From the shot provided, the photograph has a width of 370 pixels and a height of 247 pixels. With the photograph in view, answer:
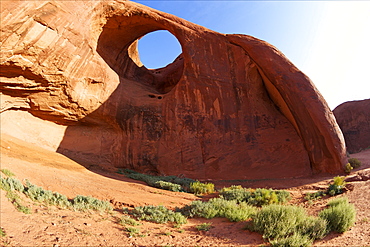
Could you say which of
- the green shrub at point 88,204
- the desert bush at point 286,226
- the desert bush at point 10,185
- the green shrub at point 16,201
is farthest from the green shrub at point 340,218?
the desert bush at point 10,185

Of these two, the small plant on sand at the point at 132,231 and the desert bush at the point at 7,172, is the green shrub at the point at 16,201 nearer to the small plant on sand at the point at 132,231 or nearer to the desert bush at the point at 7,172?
the desert bush at the point at 7,172

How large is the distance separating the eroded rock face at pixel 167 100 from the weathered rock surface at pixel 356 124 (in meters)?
15.9

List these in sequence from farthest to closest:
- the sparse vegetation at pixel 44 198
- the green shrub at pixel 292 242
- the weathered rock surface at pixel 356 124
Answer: the weathered rock surface at pixel 356 124, the sparse vegetation at pixel 44 198, the green shrub at pixel 292 242

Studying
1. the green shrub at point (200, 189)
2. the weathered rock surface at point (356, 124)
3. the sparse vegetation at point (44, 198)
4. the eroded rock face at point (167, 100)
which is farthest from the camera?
the weathered rock surface at point (356, 124)

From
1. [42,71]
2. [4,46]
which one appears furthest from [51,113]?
[4,46]

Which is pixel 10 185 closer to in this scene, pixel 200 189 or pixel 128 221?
pixel 128 221

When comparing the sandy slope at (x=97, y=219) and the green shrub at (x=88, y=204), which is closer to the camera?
the sandy slope at (x=97, y=219)

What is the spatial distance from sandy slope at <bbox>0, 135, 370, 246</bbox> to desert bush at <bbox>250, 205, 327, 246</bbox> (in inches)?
7.7

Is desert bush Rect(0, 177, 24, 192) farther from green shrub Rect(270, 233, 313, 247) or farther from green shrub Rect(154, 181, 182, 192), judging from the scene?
green shrub Rect(270, 233, 313, 247)

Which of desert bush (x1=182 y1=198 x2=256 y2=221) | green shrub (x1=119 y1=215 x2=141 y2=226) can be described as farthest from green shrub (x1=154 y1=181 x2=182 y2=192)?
green shrub (x1=119 y1=215 x2=141 y2=226)

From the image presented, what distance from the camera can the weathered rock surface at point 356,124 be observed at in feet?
83.8

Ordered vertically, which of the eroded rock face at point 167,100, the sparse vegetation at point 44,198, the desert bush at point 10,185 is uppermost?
the eroded rock face at point 167,100

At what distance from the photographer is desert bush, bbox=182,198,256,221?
19.0ft

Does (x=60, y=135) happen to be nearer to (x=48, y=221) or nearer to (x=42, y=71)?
(x=42, y=71)
